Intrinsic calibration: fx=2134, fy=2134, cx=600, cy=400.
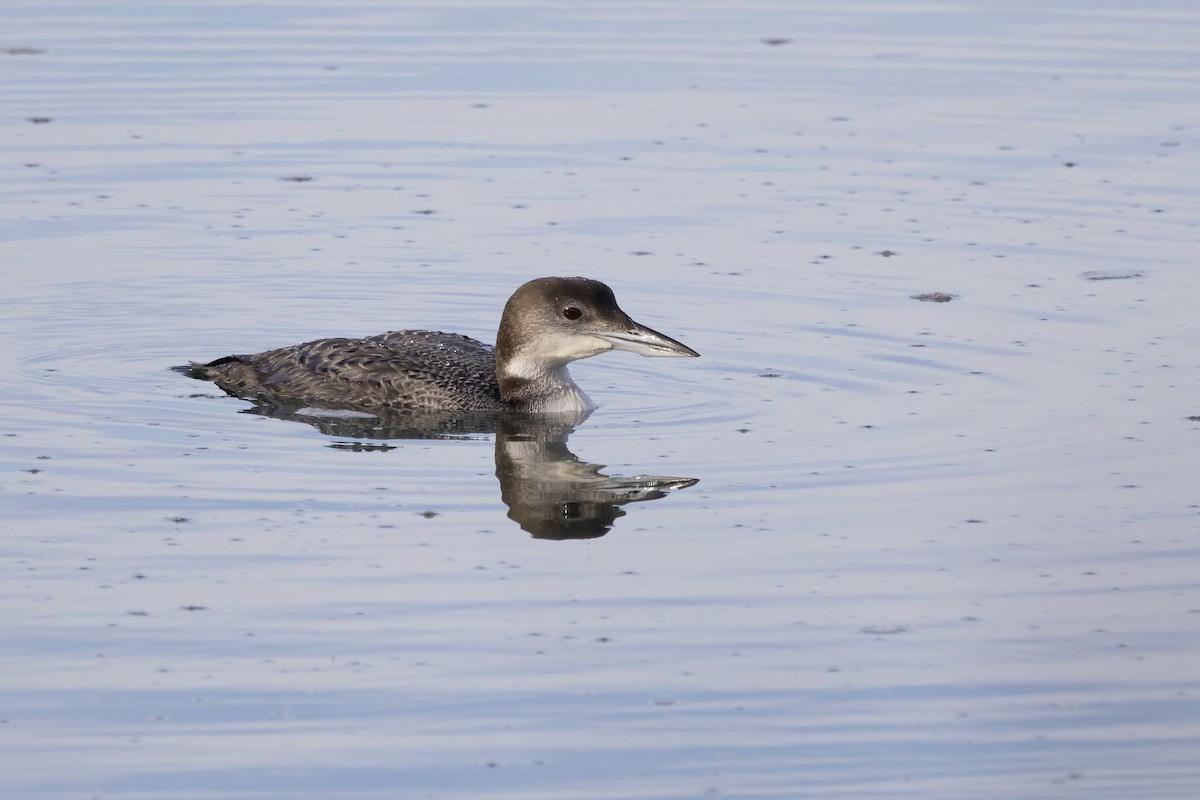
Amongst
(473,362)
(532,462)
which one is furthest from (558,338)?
(532,462)

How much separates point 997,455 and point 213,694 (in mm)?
4212

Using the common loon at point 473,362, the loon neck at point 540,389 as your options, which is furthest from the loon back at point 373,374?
the loon neck at point 540,389

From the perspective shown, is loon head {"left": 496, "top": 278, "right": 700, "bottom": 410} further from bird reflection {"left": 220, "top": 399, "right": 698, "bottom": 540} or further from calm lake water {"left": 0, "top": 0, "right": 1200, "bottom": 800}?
calm lake water {"left": 0, "top": 0, "right": 1200, "bottom": 800}

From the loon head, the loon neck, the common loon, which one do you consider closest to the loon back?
the common loon

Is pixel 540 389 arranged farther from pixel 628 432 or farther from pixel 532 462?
pixel 532 462

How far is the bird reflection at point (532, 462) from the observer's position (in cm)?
887

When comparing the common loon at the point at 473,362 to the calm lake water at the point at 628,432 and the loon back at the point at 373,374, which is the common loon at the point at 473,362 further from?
the calm lake water at the point at 628,432

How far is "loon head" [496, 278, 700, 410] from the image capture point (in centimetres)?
1054

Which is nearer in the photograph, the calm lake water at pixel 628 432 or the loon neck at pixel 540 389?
the calm lake water at pixel 628 432

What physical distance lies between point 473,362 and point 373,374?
54cm

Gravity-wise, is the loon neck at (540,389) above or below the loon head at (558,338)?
below

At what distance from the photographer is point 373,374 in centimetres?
1090

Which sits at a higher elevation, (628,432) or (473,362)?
(473,362)

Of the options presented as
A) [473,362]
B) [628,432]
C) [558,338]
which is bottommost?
[628,432]
